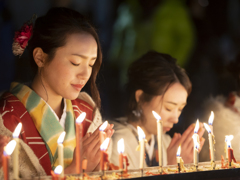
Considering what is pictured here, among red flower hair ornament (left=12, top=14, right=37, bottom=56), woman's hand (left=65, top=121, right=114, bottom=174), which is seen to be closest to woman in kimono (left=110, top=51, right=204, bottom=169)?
woman's hand (left=65, top=121, right=114, bottom=174)

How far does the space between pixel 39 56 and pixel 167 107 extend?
0.92m

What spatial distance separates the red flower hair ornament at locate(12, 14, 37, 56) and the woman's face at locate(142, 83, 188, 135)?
33.7 inches

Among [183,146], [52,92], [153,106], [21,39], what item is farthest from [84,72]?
[183,146]

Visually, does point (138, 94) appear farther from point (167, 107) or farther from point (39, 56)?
point (39, 56)

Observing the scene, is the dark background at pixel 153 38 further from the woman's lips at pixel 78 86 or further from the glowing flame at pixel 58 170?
the glowing flame at pixel 58 170

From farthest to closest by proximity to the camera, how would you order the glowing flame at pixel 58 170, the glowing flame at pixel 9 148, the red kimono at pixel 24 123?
the red kimono at pixel 24 123, the glowing flame at pixel 58 170, the glowing flame at pixel 9 148

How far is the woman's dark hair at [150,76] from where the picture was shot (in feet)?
6.84

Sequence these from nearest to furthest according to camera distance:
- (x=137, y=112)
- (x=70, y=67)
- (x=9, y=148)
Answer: (x=9, y=148), (x=70, y=67), (x=137, y=112)

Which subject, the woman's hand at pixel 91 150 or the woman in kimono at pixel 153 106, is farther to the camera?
the woman in kimono at pixel 153 106

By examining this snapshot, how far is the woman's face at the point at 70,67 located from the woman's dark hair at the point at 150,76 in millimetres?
325

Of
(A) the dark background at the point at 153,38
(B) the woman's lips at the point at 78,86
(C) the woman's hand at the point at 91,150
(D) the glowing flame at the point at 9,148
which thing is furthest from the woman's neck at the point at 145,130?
(D) the glowing flame at the point at 9,148

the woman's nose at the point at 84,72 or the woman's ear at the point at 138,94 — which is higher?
the woman's nose at the point at 84,72

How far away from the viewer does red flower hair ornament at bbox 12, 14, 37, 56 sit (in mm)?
1771

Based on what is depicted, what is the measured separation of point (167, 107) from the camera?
2180mm
